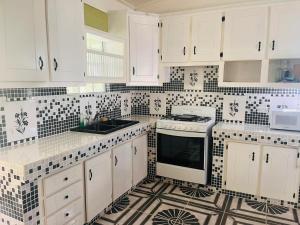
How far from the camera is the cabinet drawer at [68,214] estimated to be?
185cm

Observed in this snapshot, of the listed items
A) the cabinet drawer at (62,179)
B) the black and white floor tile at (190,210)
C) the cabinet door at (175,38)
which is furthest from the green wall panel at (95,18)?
the black and white floor tile at (190,210)

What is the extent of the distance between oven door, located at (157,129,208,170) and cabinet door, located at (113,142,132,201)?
0.54 m

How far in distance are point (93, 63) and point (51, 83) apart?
0.69 meters

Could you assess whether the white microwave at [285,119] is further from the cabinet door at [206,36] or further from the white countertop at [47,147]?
the white countertop at [47,147]

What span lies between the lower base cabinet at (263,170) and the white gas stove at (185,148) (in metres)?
0.29

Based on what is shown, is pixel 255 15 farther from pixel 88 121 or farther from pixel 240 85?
pixel 88 121

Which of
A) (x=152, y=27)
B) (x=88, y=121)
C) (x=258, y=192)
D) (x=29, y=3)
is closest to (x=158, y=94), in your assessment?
(x=152, y=27)

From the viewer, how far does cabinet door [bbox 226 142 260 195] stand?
275 centimetres

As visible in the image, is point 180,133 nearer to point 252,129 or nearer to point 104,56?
point 252,129

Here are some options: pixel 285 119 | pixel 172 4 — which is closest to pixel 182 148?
pixel 285 119

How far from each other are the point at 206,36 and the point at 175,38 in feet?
1.41

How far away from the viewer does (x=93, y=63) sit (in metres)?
2.55

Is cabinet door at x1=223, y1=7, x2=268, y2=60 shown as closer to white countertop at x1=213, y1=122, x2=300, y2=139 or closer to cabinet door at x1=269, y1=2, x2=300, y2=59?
cabinet door at x1=269, y1=2, x2=300, y2=59

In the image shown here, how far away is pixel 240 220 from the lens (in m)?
2.44
